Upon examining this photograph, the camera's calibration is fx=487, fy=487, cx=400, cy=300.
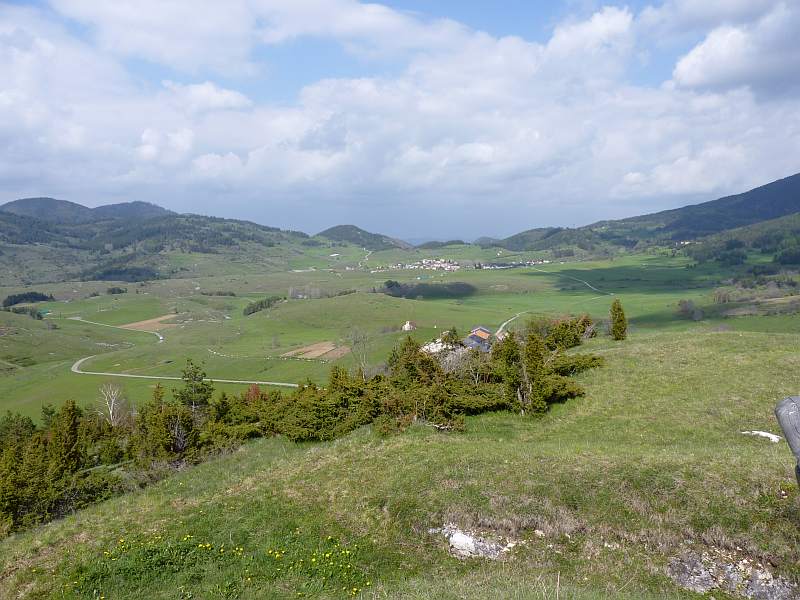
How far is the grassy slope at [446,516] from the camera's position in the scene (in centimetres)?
1416

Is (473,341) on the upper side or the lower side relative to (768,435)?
lower

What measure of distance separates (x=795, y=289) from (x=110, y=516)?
237608 millimetres

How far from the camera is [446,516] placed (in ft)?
Result: 56.3

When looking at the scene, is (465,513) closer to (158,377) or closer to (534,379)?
(534,379)

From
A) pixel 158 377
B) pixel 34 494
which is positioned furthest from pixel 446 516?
pixel 158 377

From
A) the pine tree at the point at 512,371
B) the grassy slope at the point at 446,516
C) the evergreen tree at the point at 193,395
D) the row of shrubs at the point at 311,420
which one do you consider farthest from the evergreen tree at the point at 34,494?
the pine tree at the point at 512,371

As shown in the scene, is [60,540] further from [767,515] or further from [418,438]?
[767,515]

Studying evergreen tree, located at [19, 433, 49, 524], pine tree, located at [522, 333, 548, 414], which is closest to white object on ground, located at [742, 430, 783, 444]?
pine tree, located at [522, 333, 548, 414]

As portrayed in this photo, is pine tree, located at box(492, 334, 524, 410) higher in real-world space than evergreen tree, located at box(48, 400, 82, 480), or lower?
higher

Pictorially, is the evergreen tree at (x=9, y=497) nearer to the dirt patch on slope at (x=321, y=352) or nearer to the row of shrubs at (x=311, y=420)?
the row of shrubs at (x=311, y=420)

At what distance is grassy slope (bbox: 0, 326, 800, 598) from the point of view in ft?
46.5

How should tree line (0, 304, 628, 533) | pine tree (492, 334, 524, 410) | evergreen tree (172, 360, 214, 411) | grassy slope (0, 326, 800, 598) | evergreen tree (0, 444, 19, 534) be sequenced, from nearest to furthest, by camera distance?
grassy slope (0, 326, 800, 598)
evergreen tree (0, 444, 19, 534)
tree line (0, 304, 628, 533)
pine tree (492, 334, 524, 410)
evergreen tree (172, 360, 214, 411)

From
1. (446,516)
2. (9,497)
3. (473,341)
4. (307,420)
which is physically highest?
(446,516)

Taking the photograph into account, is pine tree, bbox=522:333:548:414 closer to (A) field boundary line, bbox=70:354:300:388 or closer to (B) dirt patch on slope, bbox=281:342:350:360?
(A) field boundary line, bbox=70:354:300:388
